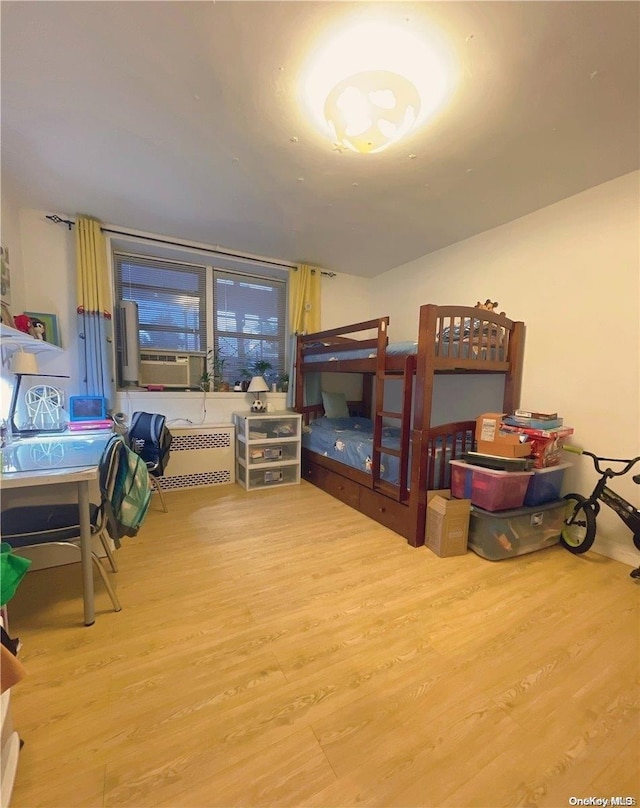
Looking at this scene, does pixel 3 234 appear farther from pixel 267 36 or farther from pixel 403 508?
pixel 403 508

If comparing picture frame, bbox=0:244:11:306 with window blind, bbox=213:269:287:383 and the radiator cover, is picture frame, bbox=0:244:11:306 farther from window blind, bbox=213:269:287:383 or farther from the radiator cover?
window blind, bbox=213:269:287:383

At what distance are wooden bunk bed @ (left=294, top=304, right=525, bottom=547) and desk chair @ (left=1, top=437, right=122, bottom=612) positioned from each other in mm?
1784

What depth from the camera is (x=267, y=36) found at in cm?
127

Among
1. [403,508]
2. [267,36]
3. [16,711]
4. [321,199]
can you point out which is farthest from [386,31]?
[16,711]

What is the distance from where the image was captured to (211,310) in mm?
3639

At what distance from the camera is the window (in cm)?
336

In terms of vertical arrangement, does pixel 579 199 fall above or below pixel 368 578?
above

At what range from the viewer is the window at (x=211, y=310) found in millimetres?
3357

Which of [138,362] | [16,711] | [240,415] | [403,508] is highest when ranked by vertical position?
[138,362]

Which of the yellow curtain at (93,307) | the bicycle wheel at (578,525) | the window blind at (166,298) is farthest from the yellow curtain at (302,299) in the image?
the bicycle wheel at (578,525)

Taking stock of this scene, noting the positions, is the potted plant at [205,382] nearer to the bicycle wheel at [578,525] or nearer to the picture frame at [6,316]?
the picture frame at [6,316]

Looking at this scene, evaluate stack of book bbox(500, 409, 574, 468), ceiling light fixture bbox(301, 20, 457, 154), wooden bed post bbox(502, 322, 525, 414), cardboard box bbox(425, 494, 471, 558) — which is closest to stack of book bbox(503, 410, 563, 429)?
stack of book bbox(500, 409, 574, 468)

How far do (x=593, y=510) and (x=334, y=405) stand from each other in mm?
2465

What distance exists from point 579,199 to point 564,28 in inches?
54.5
